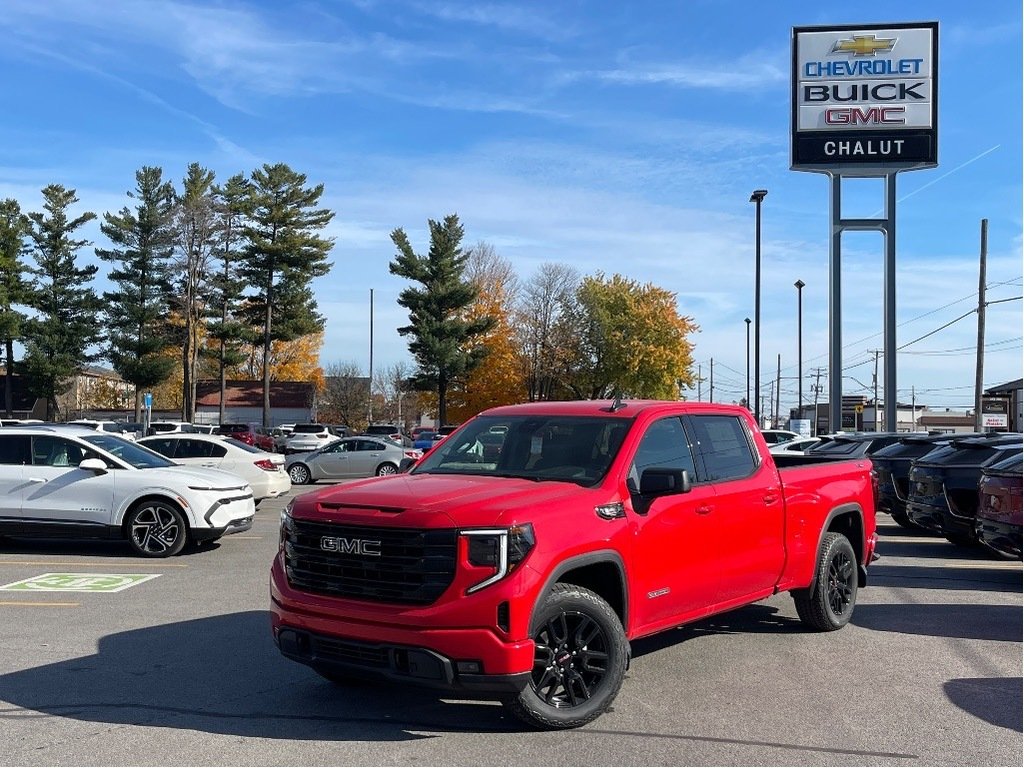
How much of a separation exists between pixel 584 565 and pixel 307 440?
4154 cm

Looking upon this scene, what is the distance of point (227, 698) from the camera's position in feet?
20.9

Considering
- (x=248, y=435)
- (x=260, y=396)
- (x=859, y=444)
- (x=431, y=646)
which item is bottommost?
(x=248, y=435)

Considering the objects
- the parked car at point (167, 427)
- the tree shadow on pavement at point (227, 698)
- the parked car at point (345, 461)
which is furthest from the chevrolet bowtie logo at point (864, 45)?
the tree shadow on pavement at point (227, 698)

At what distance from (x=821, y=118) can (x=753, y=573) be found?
28.7 m

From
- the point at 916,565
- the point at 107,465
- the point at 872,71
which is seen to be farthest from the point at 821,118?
the point at 107,465

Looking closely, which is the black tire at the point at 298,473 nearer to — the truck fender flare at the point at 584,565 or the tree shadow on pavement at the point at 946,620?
the tree shadow on pavement at the point at 946,620

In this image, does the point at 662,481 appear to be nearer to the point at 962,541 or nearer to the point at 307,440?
the point at 962,541

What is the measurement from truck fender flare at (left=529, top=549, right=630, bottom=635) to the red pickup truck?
0.01 m

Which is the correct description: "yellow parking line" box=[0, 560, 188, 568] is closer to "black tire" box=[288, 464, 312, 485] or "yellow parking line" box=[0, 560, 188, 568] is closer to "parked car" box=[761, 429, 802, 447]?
"black tire" box=[288, 464, 312, 485]

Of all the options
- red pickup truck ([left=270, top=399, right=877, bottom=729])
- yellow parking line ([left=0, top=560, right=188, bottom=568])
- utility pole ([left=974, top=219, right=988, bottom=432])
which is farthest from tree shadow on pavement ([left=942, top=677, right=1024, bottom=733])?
utility pole ([left=974, top=219, right=988, bottom=432])

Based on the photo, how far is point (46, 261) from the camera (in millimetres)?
62375

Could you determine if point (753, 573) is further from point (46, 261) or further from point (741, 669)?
point (46, 261)

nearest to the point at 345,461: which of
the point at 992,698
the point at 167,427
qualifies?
the point at 167,427

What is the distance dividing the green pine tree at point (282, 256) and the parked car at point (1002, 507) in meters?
52.2
